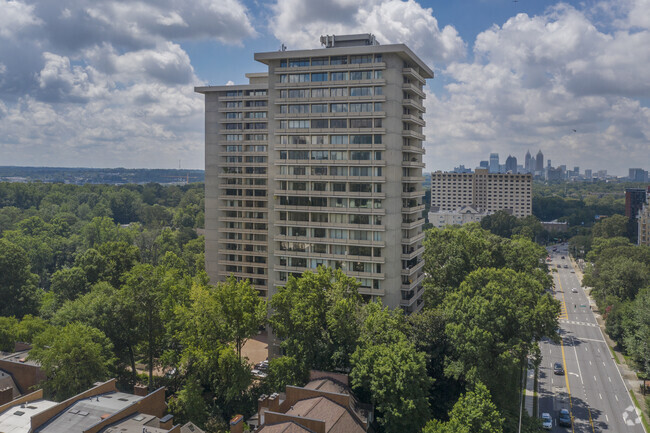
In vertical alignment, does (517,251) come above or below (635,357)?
above

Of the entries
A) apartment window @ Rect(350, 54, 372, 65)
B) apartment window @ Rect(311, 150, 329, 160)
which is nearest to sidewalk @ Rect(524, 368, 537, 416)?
apartment window @ Rect(311, 150, 329, 160)

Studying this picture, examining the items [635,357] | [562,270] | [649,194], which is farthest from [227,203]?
[649,194]

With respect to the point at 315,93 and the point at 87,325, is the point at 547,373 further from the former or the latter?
the point at 87,325

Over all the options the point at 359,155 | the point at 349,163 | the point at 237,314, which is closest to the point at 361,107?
the point at 359,155

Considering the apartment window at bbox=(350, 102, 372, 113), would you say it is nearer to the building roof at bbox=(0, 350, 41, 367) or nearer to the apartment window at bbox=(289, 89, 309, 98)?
the apartment window at bbox=(289, 89, 309, 98)

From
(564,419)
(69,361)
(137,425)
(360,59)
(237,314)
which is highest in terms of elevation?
(360,59)

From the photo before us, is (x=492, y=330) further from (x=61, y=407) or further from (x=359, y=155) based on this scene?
(x=61, y=407)
